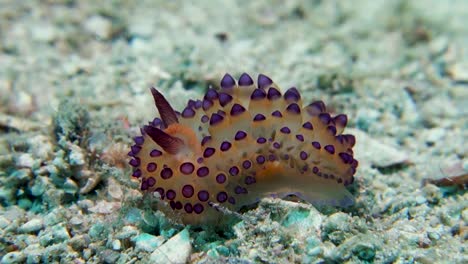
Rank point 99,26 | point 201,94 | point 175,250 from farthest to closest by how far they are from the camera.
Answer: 1. point 99,26
2. point 201,94
3. point 175,250

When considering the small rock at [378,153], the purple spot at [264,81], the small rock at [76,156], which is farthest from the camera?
the small rock at [378,153]

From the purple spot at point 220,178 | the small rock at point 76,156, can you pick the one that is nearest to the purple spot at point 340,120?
the purple spot at point 220,178

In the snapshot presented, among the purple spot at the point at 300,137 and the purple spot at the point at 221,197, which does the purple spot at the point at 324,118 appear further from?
the purple spot at the point at 221,197

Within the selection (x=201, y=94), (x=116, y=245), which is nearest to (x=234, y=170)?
(x=116, y=245)

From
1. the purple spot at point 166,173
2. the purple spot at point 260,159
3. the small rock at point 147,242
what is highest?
the purple spot at point 260,159

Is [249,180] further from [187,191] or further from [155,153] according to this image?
[155,153]
